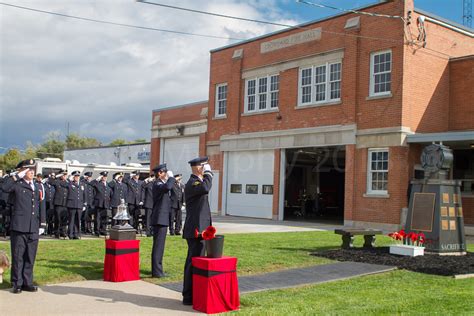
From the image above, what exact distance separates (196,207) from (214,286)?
1388 millimetres

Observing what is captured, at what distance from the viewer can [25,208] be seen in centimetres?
863

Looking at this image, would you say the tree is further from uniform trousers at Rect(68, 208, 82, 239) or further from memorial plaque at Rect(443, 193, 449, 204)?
memorial plaque at Rect(443, 193, 449, 204)

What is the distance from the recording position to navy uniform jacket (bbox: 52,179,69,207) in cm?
1634

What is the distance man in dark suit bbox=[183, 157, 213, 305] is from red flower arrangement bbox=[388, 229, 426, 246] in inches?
247

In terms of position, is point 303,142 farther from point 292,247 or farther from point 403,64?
point 292,247

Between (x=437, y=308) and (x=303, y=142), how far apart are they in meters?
17.7

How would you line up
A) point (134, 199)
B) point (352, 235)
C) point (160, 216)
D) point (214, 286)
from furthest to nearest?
point (134, 199), point (352, 235), point (160, 216), point (214, 286)

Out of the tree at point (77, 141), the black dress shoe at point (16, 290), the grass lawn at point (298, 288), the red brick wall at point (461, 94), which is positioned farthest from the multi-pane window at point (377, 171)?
the tree at point (77, 141)

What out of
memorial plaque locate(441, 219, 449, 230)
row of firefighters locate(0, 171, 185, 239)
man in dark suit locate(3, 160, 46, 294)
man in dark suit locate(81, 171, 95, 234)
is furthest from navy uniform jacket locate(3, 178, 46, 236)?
memorial plaque locate(441, 219, 449, 230)

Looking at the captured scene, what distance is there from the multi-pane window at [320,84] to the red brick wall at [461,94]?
4.76m

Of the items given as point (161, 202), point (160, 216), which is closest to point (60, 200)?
point (161, 202)

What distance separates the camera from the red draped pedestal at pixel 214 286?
730cm

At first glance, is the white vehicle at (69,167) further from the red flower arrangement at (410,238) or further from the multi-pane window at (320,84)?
the red flower arrangement at (410,238)

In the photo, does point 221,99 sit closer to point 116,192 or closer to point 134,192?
point 134,192
